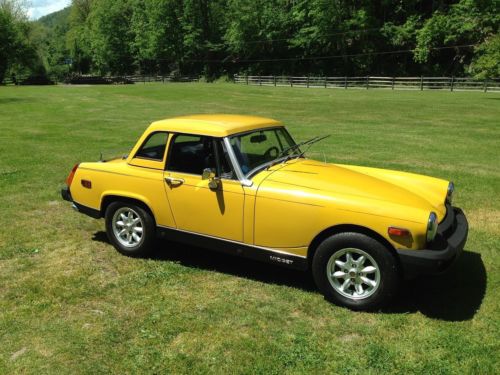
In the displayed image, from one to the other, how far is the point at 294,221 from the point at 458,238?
1.54 metres

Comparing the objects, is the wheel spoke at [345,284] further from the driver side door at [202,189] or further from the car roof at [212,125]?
the car roof at [212,125]

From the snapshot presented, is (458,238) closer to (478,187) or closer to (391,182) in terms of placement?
(391,182)

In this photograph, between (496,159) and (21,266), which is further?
(496,159)

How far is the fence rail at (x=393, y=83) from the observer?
3722 cm

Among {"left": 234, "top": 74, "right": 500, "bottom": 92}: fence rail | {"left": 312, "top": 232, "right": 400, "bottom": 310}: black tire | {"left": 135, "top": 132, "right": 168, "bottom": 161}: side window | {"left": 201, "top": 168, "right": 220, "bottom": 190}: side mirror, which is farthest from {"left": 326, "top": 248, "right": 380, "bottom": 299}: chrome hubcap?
{"left": 234, "top": 74, "right": 500, "bottom": 92}: fence rail

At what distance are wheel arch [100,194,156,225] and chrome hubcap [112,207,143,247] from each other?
113mm

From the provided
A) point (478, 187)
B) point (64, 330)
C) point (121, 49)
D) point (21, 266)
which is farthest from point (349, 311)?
point (121, 49)

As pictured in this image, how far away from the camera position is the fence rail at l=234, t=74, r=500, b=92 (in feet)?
122

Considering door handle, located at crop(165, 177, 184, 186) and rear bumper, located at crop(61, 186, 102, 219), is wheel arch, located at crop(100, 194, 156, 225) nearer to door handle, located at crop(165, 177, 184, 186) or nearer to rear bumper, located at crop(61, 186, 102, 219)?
rear bumper, located at crop(61, 186, 102, 219)

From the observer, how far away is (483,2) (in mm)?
43906

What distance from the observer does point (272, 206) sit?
14.4ft

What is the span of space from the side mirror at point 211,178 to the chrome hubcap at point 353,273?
1370mm

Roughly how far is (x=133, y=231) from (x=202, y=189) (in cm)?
123

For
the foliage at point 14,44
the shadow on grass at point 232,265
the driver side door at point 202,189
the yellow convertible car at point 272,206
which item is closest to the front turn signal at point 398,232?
the yellow convertible car at point 272,206
